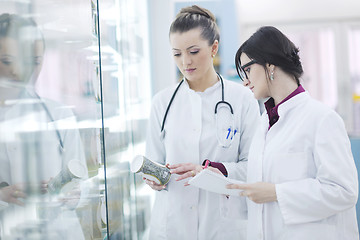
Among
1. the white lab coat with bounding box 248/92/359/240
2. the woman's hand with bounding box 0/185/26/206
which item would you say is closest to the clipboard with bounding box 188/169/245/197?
the white lab coat with bounding box 248/92/359/240

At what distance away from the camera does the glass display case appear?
30.7 inches

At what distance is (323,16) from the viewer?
4898 millimetres

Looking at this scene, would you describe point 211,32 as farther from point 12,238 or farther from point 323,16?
point 323,16

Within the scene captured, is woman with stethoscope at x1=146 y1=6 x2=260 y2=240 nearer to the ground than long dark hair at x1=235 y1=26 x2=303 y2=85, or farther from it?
nearer to the ground

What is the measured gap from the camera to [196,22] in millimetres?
1419

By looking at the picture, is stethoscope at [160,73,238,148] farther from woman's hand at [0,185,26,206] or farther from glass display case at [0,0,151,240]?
woman's hand at [0,185,26,206]

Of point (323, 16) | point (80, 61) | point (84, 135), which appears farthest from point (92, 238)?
point (323, 16)

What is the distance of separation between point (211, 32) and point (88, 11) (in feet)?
1.77

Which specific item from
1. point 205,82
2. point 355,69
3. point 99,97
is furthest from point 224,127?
point 355,69

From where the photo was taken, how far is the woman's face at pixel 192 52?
1.40 meters

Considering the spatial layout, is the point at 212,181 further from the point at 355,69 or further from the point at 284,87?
the point at 355,69

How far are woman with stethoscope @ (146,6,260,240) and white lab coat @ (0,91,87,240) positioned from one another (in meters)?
0.45

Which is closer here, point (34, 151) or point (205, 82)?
point (34, 151)

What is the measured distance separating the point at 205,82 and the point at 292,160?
564 millimetres
